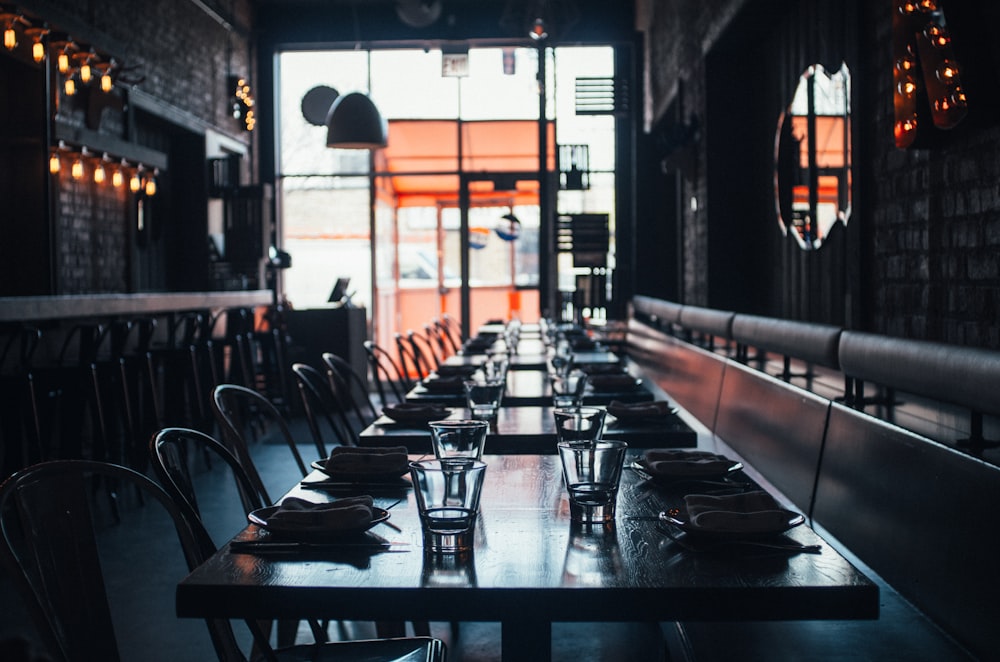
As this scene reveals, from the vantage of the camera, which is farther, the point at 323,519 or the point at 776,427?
the point at 776,427

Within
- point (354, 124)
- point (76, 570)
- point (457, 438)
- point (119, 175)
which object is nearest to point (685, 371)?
point (354, 124)

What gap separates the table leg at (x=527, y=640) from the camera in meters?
1.49

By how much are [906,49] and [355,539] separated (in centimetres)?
220

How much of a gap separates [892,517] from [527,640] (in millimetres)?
904

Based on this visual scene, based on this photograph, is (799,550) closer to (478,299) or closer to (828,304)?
(828,304)

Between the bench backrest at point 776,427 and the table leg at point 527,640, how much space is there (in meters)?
1.26

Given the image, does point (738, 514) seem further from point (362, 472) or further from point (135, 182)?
point (135, 182)

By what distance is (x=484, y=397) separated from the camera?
9.00 feet

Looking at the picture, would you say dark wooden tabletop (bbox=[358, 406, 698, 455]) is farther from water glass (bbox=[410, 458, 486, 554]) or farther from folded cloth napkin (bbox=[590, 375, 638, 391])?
water glass (bbox=[410, 458, 486, 554])

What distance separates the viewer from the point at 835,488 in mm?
2365

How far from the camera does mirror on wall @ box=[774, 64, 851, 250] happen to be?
4.40m

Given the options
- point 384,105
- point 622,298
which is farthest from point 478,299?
point 384,105

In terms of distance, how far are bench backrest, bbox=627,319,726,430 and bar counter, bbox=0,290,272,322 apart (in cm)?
306

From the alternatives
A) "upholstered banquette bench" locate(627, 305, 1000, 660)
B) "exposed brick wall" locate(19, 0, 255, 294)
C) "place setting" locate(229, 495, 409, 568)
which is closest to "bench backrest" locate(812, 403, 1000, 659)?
"upholstered banquette bench" locate(627, 305, 1000, 660)
